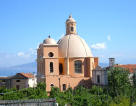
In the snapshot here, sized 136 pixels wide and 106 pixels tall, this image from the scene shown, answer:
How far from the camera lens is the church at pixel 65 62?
1583 inches

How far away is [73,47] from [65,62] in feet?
9.04

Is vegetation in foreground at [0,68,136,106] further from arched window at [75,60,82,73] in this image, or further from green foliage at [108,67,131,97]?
arched window at [75,60,82,73]

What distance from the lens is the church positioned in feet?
132

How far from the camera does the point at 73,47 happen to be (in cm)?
4241

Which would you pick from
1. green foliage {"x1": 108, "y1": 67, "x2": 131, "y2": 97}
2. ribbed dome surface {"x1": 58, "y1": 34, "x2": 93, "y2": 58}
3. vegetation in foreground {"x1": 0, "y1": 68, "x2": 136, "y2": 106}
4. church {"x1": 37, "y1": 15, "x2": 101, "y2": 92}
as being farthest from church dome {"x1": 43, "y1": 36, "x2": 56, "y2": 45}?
green foliage {"x1": 108, "y1": 67, "x2": 131, "y2": 97}

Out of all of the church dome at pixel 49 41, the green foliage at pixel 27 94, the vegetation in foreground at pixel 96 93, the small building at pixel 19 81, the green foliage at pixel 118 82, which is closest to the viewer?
the vegetation in foreground at pixel 96 93

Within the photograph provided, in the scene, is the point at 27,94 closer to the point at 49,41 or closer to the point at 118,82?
the point at 49,41

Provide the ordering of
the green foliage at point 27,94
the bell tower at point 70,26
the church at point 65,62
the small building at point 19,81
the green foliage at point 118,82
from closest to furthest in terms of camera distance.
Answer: the green foliage at point 27,94, the green foliage at point 118,82, the church at point 65,62, the small building at point 19,81, the bell tower at point 70,26

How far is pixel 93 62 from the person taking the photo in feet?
143

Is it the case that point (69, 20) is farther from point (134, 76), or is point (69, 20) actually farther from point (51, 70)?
point (134, 76)

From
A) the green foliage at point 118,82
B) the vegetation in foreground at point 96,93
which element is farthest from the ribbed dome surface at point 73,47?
the green foliage at point 118,82

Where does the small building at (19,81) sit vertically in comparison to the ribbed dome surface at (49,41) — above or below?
below

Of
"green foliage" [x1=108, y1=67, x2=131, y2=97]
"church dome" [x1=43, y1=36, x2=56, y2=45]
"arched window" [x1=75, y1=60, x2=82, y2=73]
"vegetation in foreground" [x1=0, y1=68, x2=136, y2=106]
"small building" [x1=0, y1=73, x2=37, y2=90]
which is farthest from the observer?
"small building" [x1=0, y1=73, x2=37, y2=90]

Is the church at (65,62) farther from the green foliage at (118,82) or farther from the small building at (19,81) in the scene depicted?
the green foliage at (118,82)
